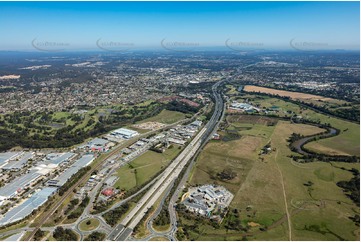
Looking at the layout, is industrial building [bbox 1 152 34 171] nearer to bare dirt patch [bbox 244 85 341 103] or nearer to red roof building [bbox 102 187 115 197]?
red roof building [bbox 102 187 115 197]

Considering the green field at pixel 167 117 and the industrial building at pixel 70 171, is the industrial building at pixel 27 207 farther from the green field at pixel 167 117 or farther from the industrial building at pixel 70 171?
the green field at pixel 167 117

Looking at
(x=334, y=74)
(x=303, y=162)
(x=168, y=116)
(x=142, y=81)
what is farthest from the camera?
(x=334, y=74)

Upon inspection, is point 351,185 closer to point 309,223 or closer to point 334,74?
point 309,223

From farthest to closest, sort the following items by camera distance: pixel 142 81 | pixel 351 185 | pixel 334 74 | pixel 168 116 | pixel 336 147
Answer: pixel 334 74 → pixel 142 81 → pixel 168 116 → pixel 336 147 → pixel 351 185

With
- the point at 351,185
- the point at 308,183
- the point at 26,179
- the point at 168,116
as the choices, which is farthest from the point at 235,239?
the point at 168,116

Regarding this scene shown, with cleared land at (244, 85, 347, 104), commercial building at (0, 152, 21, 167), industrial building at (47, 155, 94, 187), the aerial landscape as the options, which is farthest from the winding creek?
commercial building at (0, 152, 21, 167)
